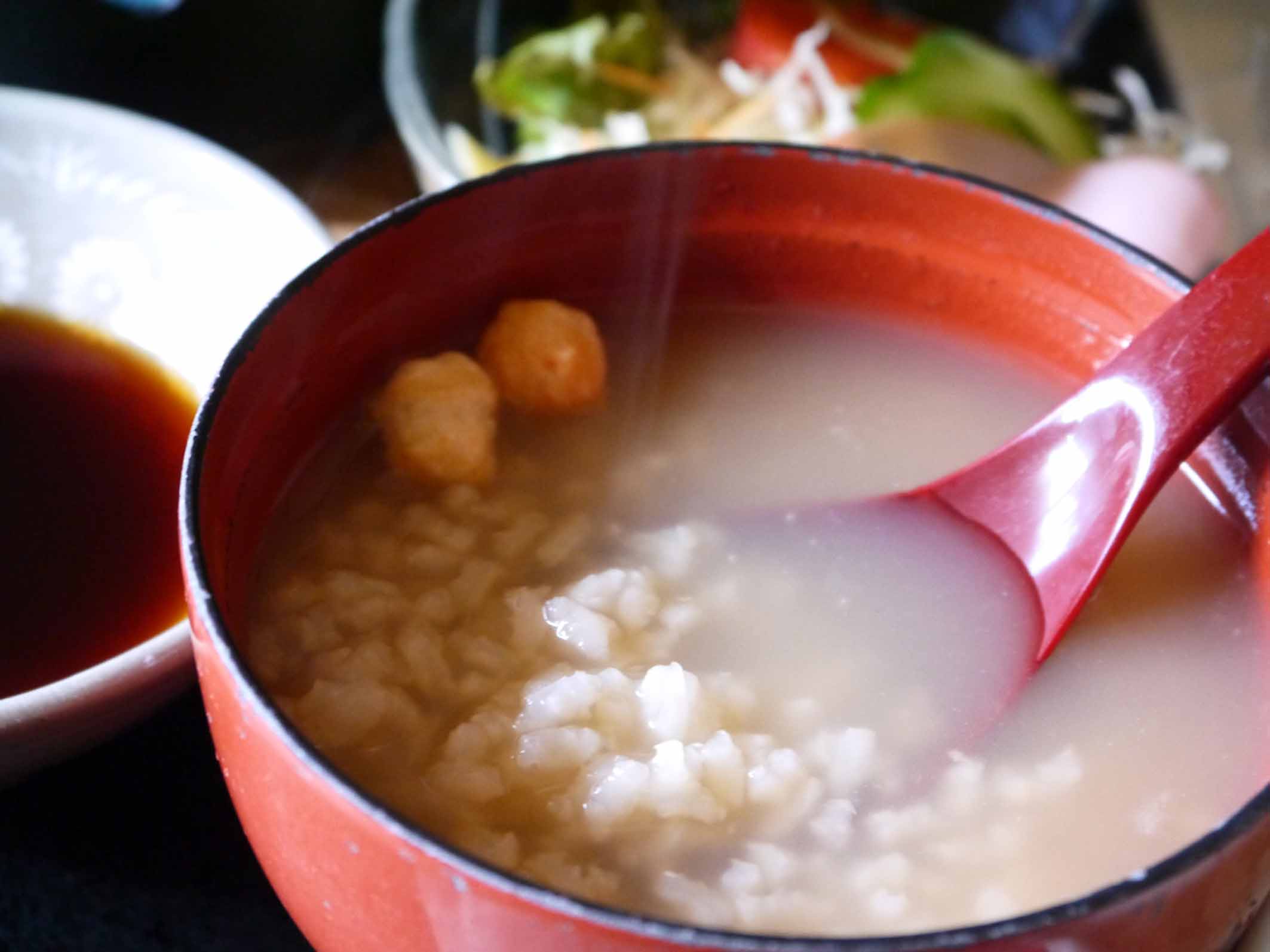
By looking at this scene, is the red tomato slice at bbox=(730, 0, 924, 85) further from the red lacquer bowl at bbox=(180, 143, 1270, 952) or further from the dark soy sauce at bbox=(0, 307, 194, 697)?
the dark soy sauce at bbox=(0, 307, 194, 697)

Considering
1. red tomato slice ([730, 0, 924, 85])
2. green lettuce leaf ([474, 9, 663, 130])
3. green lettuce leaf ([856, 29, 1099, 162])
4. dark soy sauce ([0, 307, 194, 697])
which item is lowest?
dark soy sauce ([0, 307, 194, 697])

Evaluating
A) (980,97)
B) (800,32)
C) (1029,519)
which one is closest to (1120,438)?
(1029,519)

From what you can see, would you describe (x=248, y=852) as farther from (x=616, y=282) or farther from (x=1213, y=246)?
(x=1213, y=246)

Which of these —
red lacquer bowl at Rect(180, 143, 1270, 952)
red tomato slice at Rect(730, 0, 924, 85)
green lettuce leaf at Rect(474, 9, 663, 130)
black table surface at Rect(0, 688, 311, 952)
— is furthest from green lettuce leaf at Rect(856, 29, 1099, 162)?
black table surface at Rect(0, 688, 311, 952)

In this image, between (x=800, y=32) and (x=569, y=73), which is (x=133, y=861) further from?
(x=800, y=32)

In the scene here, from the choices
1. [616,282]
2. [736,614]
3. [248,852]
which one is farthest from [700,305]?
[248,852]

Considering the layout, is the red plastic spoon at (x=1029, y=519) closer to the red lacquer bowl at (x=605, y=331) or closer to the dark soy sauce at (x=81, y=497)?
the red lacquer bowl at (x=605, y=331)
